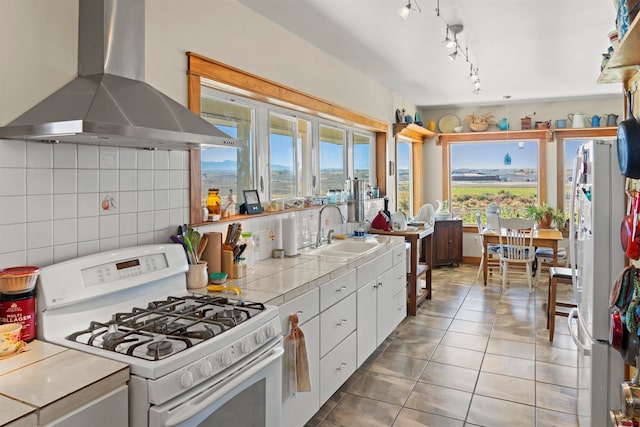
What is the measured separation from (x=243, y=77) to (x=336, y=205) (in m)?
1.74

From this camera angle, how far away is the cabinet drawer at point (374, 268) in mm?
3117

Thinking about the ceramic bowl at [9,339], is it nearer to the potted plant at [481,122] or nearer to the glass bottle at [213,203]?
the glass bottle at [213,203]

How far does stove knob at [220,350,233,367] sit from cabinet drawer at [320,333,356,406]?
110 cm

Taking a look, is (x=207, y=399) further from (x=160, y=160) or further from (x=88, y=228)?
(x=160, y=160)

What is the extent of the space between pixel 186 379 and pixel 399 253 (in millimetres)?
2888

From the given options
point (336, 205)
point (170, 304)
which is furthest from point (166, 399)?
point (336, 205)

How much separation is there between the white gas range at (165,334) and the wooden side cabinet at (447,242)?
5289 millimetres

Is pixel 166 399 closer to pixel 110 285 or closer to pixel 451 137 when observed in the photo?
pixel 110 285

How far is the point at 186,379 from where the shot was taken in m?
1.38

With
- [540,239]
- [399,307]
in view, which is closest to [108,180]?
[399,307]

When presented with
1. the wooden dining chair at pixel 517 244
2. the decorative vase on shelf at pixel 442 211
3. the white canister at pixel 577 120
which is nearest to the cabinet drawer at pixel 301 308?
the wooden dining chair at pixel 517 244

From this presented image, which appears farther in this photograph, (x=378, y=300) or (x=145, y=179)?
(x=378, y=300)

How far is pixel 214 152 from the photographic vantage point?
2.86m

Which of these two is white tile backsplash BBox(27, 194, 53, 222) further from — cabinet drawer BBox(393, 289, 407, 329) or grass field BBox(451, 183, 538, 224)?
grass field BBox(451, 183, 538, 224)
